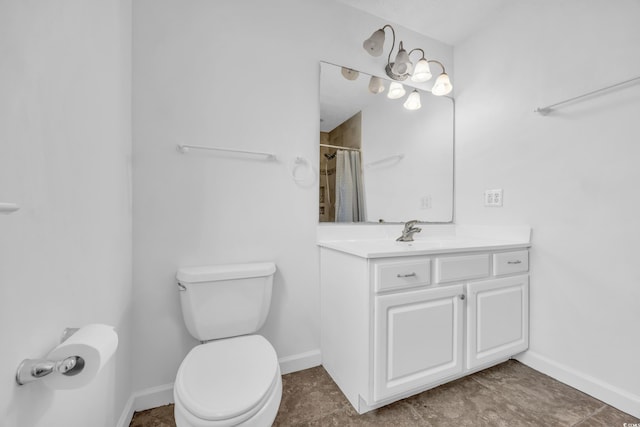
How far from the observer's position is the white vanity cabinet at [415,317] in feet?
4.02

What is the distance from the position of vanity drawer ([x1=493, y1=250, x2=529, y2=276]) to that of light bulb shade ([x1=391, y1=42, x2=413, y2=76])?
4.50ft

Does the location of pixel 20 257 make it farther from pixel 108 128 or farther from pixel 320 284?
pixel 320 284

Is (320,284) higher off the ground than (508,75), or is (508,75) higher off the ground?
(508,75)

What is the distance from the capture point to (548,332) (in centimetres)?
160

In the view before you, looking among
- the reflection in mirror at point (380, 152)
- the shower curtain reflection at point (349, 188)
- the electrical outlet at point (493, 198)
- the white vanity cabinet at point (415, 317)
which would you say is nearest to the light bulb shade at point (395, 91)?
the reflection in mirror at point (380, 152)

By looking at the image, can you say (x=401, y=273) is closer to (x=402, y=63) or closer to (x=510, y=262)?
(x=510, y=262)

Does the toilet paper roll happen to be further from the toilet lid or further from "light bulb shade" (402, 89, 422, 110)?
"light bulb shade" (402, 89, 422, 110)

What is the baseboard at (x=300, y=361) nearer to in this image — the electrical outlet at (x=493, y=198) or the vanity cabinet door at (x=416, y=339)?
the vanity cabinet door at (x=416, y=339)

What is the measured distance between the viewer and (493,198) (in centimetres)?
188

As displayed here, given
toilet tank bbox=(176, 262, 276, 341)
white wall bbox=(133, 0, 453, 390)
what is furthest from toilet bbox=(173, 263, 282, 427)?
white wall bbox=(133, 0, 453, 390)

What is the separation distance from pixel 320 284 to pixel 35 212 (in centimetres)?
135

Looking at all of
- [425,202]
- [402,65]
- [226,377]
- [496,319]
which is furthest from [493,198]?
[226,377]

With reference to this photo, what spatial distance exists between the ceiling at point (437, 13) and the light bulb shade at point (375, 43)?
0.26 metres

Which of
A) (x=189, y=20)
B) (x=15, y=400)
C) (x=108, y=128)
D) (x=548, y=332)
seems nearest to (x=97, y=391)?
(x=15, y=400)
